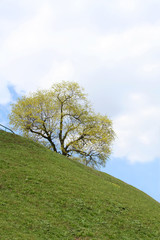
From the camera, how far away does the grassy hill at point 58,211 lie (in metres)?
11.5

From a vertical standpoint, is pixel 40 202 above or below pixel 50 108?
below

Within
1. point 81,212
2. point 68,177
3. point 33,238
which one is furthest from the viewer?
point 68,177

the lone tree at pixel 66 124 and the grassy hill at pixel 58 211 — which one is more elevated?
the lone tree at pixel 66 124

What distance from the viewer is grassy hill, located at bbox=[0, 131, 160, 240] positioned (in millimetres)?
11492

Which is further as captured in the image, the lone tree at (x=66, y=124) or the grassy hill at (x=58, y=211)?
the lone tree at (x=66, y=124)

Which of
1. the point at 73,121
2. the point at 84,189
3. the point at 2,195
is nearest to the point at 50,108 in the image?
the point at 73,121

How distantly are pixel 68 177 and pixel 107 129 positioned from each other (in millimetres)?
24235

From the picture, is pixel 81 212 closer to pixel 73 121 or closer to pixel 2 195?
pixel 2 195

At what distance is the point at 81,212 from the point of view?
1402 cm

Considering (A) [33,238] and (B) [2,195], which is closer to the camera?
(A) [33,238]

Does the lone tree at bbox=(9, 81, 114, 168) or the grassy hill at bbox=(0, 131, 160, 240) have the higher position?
the lone tree at bbox=(9, 81, 114, 168)

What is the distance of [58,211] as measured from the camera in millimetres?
13641

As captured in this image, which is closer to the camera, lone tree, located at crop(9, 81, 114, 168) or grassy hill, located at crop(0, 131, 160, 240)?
grassy hill, located at crop(0, 131, 160, 240)

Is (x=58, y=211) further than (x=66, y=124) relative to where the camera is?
No
